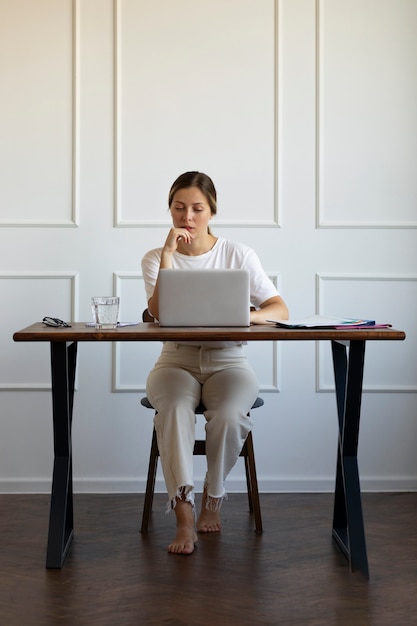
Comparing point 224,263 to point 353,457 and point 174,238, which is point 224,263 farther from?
point 353,457

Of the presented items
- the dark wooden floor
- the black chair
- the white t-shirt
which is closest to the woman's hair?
the white t-shirt

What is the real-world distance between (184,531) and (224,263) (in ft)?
3.01

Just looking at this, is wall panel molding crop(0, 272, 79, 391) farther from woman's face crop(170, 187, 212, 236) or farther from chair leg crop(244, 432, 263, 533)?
chair leg crop(244, 432, 263, 533)

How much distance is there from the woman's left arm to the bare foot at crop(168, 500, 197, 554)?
1.97ft

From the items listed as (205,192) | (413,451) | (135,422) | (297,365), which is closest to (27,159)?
(205,192)

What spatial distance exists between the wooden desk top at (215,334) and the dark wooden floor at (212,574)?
26.5 inches

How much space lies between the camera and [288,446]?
3.35 m

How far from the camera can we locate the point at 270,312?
8.38ft

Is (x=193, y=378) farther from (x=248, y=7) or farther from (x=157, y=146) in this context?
(x=248, y=7)

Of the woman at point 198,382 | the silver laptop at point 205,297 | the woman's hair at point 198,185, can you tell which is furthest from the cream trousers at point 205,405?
the woman's hair at point 198,185

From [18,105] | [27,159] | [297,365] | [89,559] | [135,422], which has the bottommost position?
[89,559]

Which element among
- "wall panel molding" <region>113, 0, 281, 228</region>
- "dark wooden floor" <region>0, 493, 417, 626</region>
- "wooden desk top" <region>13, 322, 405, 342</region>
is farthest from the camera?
"wall panel molding" <region>113, 0, 281, 228</region>

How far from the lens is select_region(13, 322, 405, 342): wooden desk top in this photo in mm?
2068

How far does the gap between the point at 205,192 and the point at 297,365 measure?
966 millimetres
